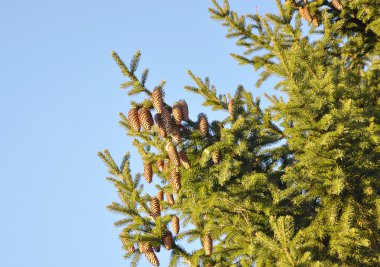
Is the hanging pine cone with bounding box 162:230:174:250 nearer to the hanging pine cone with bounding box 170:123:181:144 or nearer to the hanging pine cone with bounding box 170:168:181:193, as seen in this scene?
the hanging pine cone with bounding box 170:168:181:193

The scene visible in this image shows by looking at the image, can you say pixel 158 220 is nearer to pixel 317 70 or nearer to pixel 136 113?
pixel 136 113

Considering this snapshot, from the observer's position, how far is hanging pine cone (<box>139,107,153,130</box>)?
5000 mm

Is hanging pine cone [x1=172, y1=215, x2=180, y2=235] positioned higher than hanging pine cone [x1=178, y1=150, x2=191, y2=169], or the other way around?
hanging pine cone [x1=178, y1=150, x2=191, y2=169]

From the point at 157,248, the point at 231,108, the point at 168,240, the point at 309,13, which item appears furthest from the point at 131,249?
the point at 309,13

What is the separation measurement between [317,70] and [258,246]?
2.63 metres

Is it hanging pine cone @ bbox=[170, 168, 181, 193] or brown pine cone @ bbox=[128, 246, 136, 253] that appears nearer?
hanging pine cone @ bbox=[170, 168, 181, 193]

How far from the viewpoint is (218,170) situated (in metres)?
5.16

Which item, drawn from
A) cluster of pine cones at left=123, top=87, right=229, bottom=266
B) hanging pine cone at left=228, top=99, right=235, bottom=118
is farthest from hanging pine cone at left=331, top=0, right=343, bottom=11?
cluster of pine cones at left=123, top=87, right=229, bottom=266

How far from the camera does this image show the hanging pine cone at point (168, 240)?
5297 millimetres

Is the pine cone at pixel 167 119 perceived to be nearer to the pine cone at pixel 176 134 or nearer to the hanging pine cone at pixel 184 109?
the pine cone at pixel 176 134

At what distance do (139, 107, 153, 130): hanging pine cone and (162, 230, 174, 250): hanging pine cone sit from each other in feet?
4.76

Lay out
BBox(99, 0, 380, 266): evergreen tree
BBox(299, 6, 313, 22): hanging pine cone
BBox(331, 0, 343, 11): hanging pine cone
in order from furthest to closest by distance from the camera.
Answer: BBox(299, 6, 313, 22): hanging pine cone, BBox(331, 0, 343, 11): hanging pine cone, BBox(99, 0, 380, 266): evergreen tree

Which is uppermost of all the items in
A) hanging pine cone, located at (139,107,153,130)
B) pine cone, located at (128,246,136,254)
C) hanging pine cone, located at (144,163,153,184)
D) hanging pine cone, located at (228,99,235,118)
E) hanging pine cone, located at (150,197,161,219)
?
hanging pine cone, located at (139,107,153,130)

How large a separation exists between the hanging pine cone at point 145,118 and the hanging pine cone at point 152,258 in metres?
1.64
